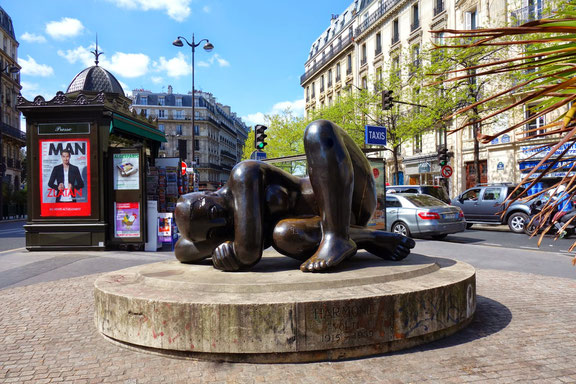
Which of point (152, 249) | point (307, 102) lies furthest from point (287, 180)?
point (307, 102)

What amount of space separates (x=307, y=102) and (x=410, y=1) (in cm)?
2564

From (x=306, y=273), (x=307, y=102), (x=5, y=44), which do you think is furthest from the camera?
(x=307, y=102)

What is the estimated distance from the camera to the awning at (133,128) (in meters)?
10.7

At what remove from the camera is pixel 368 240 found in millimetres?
4359

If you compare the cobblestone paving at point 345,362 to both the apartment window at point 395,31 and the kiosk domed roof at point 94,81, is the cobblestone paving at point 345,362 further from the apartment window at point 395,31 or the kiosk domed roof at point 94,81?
the apartment window at point 395,31

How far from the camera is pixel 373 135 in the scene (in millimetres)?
15398

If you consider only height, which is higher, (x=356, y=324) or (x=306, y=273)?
(x=306, y=273)

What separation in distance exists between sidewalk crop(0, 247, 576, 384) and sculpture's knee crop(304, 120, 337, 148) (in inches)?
74.3

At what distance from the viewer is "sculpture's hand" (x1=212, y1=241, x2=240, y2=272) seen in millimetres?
3947

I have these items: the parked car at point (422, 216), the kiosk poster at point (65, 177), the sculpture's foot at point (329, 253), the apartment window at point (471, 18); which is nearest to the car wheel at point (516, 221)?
the parked car at point (422, 216)

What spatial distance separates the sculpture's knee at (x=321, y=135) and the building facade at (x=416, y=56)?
1437 cm

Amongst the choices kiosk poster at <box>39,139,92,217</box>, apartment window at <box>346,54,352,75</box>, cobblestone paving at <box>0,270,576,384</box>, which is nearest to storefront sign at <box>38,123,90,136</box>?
kiosk poster at <box>39,139,92,217</box>

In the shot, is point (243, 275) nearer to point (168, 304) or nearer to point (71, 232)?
point (168, 304)

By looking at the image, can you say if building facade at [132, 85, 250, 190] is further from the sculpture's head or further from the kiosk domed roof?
the sculpture's head
